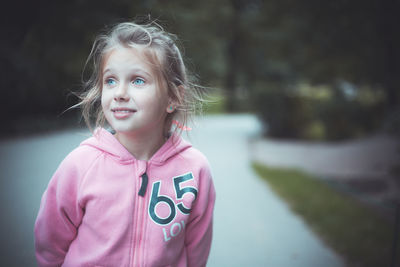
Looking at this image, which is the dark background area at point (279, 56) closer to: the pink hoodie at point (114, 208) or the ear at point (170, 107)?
the ear at point (170, 107)

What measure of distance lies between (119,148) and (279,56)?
35.9 feet

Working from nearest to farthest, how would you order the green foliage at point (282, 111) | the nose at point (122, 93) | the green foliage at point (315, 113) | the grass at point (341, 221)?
the nose at point (122, 93)
the grass at point (341, 221)
the green foliage at point (315, 113)
the green foliage at point (282, 111)

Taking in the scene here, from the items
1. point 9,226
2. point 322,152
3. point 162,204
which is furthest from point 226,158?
point 162,204

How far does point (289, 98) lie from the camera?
10492mm

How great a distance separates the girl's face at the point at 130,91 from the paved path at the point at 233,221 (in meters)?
0.94

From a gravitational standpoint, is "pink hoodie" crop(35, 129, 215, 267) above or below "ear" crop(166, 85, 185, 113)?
below

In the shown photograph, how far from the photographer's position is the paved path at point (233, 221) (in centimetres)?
296

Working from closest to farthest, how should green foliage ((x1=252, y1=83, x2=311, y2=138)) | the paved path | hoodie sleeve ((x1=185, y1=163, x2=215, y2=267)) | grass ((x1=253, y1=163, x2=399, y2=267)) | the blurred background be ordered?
hoodie sleeve ((x1=185, y1=163, x2=215, y2=267)) → the paved path → grass ((x1=253, y1=163, x2=399, y2=267)) → the blurred background → green foliage ((x1=252, y1=83, x2=311, y2=138))

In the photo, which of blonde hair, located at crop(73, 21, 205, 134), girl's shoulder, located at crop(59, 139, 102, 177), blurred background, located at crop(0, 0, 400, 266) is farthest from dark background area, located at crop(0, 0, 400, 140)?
girl's shoulder, located at crop(59, 139, 102, 177)

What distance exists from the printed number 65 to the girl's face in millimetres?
296

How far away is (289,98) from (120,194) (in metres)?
9.74

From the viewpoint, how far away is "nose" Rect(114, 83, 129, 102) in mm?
1323

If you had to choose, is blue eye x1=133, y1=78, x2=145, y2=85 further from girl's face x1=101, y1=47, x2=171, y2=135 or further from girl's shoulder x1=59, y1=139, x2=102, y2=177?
girl's shoulder x1=59, y1=139, x2=102, y2=177

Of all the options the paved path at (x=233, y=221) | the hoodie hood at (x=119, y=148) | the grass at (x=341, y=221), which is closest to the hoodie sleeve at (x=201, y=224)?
the hoodie hood at (x=119, y=148)
